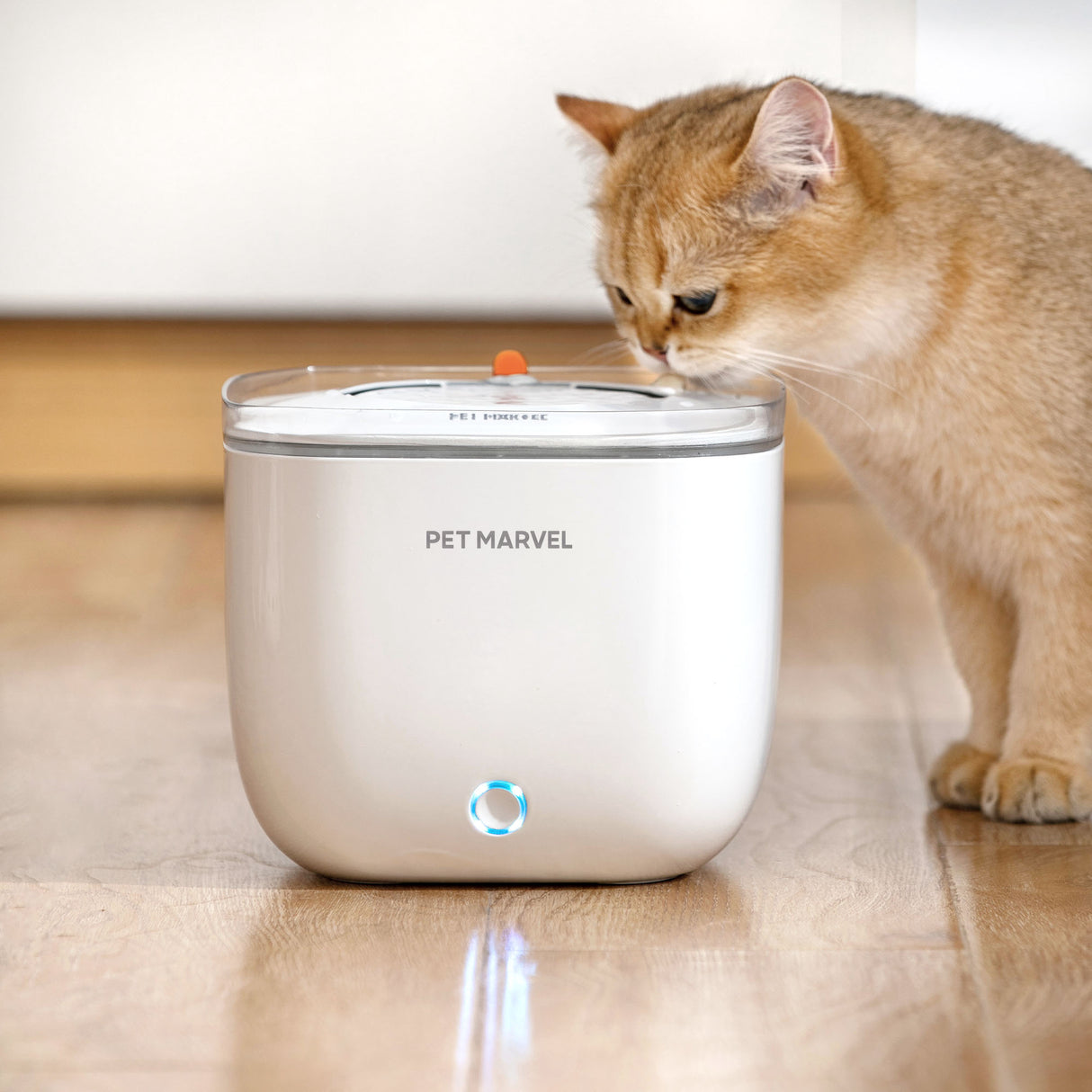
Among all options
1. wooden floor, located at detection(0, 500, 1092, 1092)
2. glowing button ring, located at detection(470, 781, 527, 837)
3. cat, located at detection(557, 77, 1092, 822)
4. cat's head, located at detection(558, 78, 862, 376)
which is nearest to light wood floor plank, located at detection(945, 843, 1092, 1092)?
wooden floor, located at detection(0, 500, 1092, 1092)

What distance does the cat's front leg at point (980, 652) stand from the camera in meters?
1.16

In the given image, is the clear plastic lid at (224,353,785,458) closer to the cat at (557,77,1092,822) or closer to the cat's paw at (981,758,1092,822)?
the cat at (557,77,1092,822)

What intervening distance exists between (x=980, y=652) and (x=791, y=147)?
449 millimetres

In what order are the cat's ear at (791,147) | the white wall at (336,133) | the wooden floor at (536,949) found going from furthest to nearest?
the white wall at (336,133)
the cat's ear at (791,147)
the wooden floor at (536,949)

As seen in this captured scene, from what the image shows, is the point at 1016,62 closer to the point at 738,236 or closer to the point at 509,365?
the point at 738,236

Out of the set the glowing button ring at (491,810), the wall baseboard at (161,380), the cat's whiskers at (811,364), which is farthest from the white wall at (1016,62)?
the glowing button ring at (491,810)

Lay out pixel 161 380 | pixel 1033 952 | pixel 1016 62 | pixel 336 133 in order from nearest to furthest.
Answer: pixel 1033 952, pixel 1016 62, pixel 336 133, pixel 161 380

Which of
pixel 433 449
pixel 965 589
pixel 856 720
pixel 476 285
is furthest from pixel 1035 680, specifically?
pixel 476 285

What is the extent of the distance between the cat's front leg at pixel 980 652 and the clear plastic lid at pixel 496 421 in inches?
11.8

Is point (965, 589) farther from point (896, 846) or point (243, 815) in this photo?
point (243, 815)

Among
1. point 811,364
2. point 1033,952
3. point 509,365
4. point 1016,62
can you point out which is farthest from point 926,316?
point 1016,62

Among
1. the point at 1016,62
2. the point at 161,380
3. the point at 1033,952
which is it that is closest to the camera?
the point at 1033,952

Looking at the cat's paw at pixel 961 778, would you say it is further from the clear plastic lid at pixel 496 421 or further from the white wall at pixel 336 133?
the white wall at pixel 336 133

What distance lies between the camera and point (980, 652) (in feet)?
3.84
